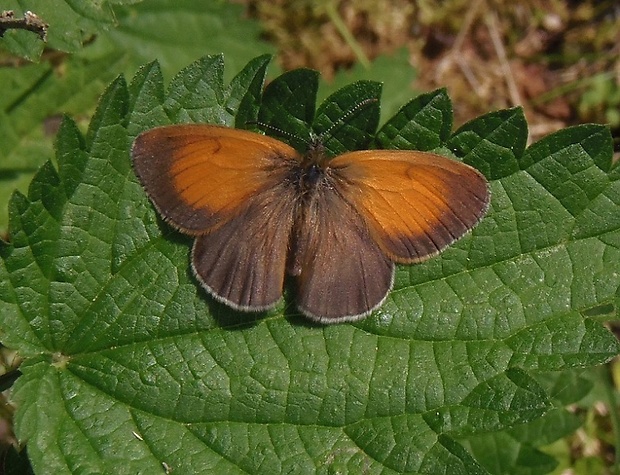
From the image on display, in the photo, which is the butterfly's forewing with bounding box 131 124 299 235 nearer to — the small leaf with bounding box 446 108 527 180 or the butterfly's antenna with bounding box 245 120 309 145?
the butterfly's antenna with bounding box 245 120 309 145

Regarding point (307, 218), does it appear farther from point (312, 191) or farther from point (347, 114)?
point (347, 114)

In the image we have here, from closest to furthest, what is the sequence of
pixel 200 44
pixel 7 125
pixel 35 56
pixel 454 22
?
pixel 35 56 → pixel 7 125 → pixel 200 44 → pixel 454 22

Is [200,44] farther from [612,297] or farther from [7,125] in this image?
[612,297]

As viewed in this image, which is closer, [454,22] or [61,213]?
[61,213]

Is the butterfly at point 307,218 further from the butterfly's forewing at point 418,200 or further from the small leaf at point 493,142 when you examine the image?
the small leaf at point 493,142

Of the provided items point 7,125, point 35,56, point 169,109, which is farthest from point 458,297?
point 7,125

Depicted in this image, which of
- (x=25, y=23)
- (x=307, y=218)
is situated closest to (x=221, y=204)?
(x=307, y=218)

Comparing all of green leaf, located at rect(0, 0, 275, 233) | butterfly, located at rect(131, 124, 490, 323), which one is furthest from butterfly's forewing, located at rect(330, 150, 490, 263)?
green leaf, located at rect(0, 0, 275, 233)
